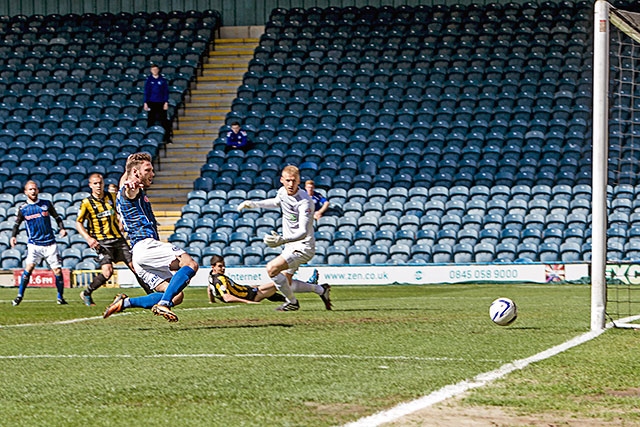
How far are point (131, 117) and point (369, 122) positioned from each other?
730cm

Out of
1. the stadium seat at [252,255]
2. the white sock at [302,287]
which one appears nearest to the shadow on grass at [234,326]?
the white sock at [302,287]

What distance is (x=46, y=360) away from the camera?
8.80 meters

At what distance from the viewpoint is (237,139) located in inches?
1191

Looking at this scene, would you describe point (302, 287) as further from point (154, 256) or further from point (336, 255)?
point (336, 255)

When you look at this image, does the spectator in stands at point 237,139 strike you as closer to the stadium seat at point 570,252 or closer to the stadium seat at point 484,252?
the stadium seat at point 484,252

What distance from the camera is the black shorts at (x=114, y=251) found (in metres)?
16.9

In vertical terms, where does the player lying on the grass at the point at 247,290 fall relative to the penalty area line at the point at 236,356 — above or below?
below

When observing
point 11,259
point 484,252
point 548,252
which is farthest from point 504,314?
point 11,259

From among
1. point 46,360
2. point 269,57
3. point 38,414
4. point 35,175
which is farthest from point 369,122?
point 38,414

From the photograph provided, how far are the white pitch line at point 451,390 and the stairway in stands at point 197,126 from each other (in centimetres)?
2024

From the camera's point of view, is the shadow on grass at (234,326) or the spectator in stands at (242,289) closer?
the shadow on grass at (234,326)

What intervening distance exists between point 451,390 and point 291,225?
7.08 meters

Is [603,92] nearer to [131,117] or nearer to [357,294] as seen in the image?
[357,294]

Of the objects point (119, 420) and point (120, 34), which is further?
point (120, 34)
